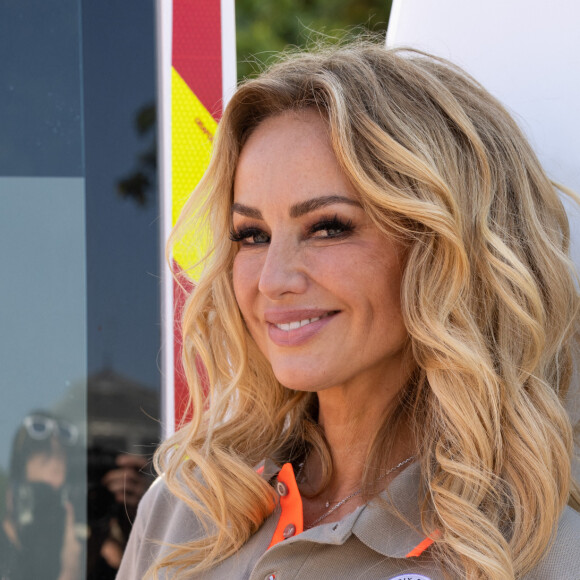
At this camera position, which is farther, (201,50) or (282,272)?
(201,50)

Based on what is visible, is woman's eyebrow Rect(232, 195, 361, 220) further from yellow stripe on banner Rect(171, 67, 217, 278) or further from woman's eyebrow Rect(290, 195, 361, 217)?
yellow stripe on banner Rect(171, 67, 217, 278)

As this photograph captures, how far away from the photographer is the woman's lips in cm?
190

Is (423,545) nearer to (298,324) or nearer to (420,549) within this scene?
(420,549)

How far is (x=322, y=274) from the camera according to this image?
6.15 feet

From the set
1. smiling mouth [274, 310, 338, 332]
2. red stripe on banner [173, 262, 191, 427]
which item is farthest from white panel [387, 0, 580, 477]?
red stripe on banner [173, 262, 191, 427]

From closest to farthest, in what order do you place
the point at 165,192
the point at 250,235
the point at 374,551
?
1. the point at 374,551
2. the point at 250,235
3. the point at 165,192

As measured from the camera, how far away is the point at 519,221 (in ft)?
6.43

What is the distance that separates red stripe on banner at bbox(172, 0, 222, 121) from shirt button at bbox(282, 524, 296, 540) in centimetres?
106

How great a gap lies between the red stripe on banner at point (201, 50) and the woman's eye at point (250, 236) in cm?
41

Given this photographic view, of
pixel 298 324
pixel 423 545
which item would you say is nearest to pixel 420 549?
pixel 423 545

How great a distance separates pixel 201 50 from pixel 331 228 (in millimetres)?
709

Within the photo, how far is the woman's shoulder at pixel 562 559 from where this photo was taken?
1.68 metres

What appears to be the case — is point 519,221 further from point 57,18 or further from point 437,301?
point 57,18

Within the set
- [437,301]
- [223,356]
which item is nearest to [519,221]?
[437,301]
